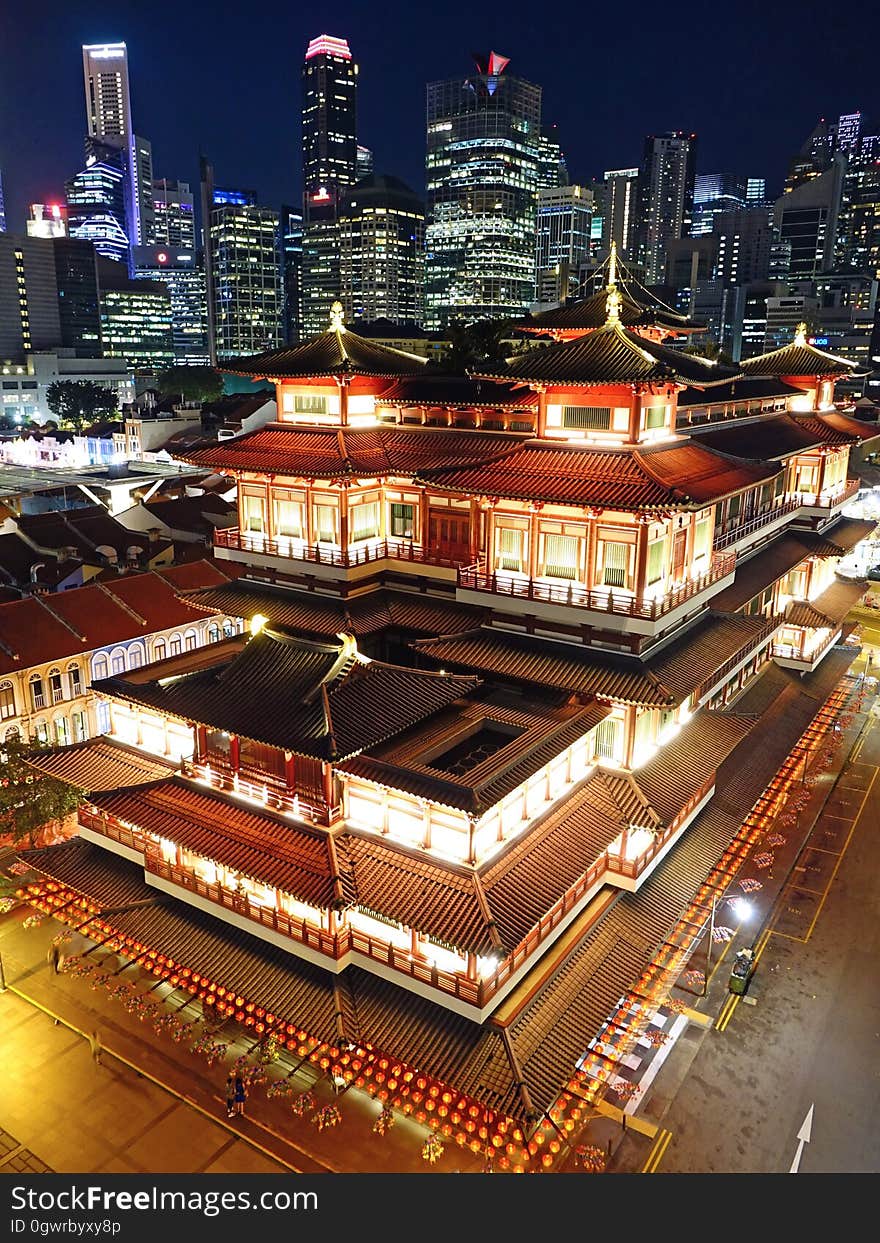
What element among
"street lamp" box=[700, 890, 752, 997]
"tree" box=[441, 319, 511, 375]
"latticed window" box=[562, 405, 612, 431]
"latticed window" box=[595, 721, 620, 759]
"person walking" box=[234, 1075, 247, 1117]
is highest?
"tree" box=[441, 319, 511, 375]

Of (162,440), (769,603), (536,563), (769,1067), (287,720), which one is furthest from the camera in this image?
(162,440)

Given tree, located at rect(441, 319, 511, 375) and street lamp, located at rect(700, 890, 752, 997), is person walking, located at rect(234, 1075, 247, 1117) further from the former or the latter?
tree, located at rect(441, 319, 511, 375)

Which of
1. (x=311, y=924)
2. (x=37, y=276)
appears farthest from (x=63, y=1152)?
(x=37, y=276)

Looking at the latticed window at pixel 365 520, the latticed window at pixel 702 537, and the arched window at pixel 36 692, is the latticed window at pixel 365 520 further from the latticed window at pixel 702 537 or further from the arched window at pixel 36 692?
the arched window at pixel 36 692

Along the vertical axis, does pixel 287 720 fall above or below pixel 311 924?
above

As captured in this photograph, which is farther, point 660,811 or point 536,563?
point 536,563

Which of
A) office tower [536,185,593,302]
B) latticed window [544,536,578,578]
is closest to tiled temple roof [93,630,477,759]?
latticed window [544,536,578,578]
